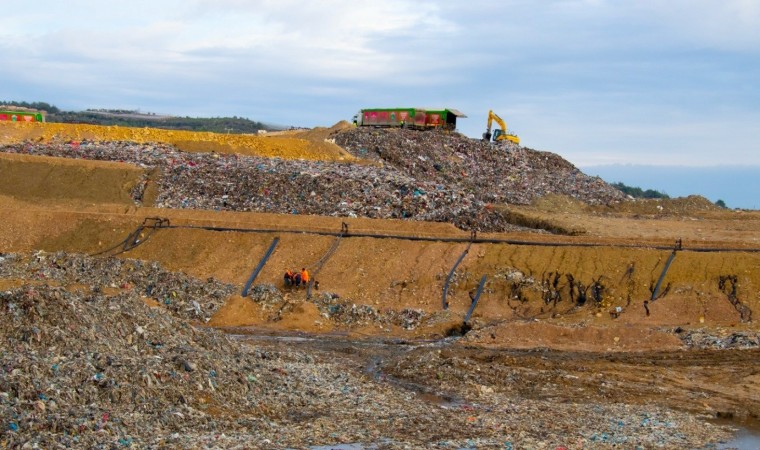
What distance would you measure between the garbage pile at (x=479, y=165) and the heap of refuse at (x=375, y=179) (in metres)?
0.07

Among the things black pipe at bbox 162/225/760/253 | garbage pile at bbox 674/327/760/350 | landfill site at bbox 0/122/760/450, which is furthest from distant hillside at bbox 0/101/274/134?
garbage pile at bbox 674/327/760/350

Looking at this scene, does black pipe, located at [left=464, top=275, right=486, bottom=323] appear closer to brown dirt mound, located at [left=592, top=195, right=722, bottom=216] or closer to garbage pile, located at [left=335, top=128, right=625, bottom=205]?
garbage pile, located at [left=335, top=128, right=625, bottom=205]

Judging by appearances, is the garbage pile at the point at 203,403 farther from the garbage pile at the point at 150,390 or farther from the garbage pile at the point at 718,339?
the garbage pile at the point at 718,339

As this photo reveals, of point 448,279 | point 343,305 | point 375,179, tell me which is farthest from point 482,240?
point 375,179

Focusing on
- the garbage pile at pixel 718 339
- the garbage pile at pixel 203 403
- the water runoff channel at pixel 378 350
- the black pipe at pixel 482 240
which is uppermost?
the black pipe at pixel 482 240

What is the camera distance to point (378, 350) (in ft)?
73.9

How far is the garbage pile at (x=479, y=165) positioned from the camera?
4884 cm

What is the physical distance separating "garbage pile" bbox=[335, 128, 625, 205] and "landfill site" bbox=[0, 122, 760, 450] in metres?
0.50

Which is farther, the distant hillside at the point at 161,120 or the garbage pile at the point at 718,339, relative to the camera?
the distant hillside at the point at 161,120

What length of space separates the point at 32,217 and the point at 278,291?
11.0 meters

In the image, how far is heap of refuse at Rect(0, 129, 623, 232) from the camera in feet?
115

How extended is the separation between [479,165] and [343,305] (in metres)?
28.3

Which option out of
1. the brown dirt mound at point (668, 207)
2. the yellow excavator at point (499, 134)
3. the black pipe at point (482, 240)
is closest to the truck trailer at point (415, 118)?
the yellow excavator at point (499, 134)

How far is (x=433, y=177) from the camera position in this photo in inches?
1918
